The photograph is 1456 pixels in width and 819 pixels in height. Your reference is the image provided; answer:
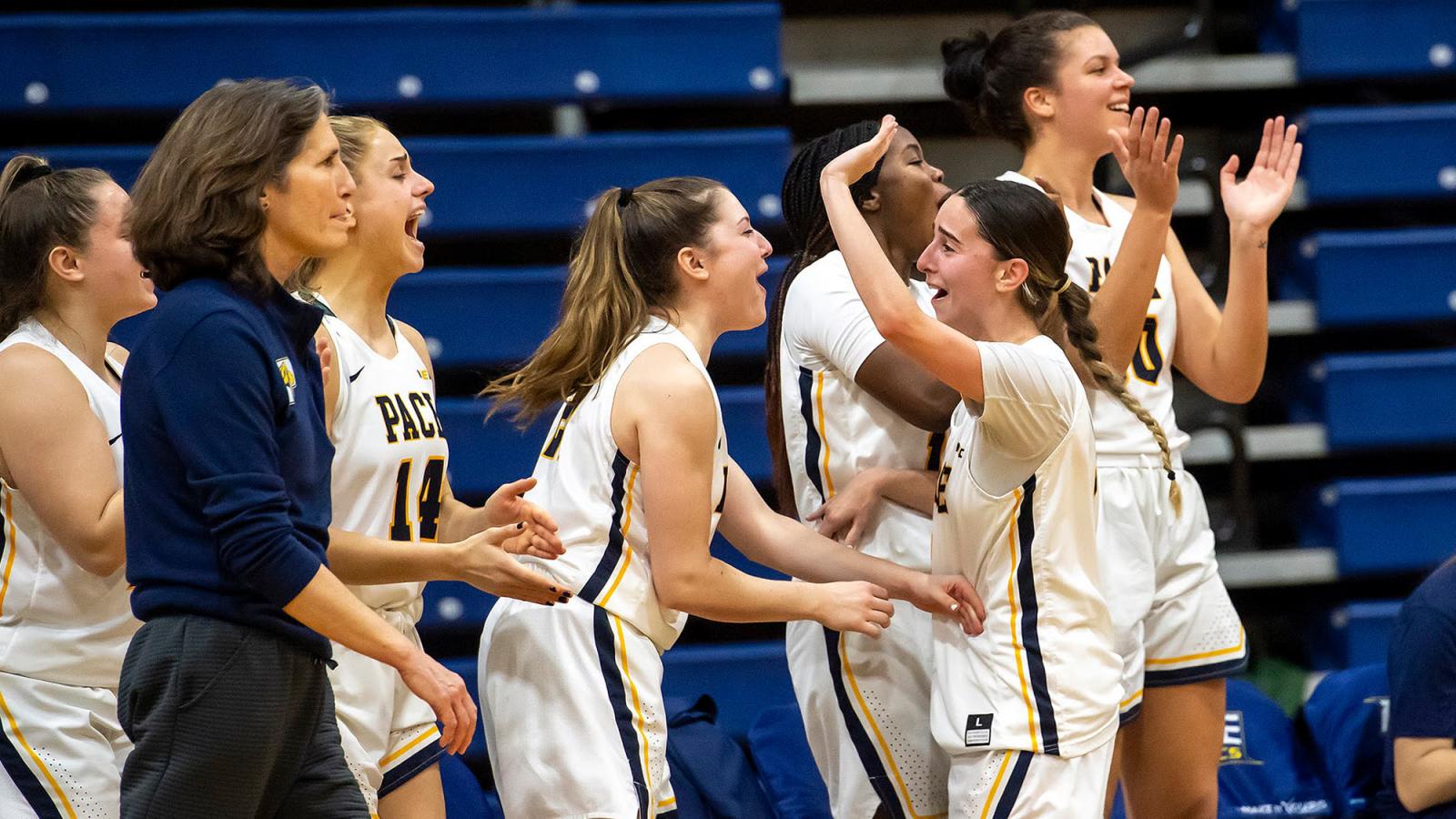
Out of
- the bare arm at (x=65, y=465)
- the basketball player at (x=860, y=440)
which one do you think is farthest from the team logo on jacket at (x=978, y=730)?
the bare arm at (x=65, y=465)

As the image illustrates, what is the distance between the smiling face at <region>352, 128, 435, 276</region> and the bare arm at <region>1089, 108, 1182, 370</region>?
1284 millimetres

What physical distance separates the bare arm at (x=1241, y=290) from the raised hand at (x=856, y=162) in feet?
2.64

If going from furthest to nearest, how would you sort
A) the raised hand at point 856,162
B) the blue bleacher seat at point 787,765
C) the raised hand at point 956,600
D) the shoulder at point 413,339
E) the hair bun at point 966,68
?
1. the blue bleacher seat at point 787,765
2. the hair bun at point 966,68
3. the shoulder at point 413,339
4. the raised hand at point 856,162
5. the raised hand at point 956,600

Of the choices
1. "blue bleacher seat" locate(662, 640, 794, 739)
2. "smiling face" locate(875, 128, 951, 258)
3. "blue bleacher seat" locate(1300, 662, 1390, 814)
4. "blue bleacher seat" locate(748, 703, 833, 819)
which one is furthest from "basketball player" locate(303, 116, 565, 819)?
"blue bleacher seat" locate(1300, 662, 1390, 814)

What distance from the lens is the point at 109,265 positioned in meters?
2.85

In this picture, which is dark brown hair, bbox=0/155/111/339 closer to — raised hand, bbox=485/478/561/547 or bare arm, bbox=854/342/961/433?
raised hand, bbox=485/478/561/547

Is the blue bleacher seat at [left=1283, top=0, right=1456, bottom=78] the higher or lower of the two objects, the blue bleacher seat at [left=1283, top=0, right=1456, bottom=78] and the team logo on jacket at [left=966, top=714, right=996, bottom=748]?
the higher

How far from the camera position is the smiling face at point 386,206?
9.46 feet

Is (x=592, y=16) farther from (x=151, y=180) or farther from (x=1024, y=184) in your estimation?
(x=151, y=180)

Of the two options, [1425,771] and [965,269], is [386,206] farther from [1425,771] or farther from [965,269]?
[1425,771]

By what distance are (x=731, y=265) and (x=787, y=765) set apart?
6.03 feet

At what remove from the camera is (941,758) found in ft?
9.05

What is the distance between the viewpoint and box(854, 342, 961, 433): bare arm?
2770 mm

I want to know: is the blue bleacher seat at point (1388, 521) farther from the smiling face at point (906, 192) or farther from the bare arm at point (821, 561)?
the bare arm at point (821, 561)
